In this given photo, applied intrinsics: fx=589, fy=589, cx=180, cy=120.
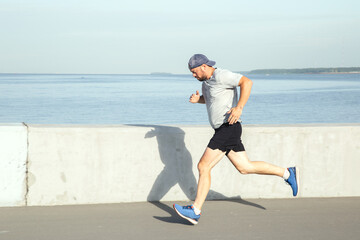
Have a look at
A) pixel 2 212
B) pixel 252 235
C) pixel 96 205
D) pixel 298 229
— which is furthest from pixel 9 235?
pixel 298 229

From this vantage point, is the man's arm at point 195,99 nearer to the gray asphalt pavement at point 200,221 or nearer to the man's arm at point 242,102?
the man's arm at point 242,102

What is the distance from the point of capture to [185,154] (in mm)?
6285

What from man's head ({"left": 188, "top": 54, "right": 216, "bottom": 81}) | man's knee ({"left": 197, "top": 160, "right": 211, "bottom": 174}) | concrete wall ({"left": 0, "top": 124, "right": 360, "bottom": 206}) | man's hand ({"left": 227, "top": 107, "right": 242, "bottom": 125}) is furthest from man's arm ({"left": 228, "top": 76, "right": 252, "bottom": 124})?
concrete wall ({"left": 0, "top": 124, "right": 360, "bottom": 206})

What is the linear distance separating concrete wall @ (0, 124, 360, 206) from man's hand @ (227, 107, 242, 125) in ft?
3.90

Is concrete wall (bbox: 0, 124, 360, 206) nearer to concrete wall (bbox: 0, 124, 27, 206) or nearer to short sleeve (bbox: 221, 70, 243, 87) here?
concrete wall (bbox: 0, 124, 27, 206)

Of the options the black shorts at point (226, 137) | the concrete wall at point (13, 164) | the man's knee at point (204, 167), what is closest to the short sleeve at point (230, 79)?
the black shorts at point (226, 137)

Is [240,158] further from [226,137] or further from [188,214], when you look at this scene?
[188,214]

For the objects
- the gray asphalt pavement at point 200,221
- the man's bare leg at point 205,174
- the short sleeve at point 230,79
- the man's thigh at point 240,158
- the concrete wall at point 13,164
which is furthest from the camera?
the concrete wall at point 13,164

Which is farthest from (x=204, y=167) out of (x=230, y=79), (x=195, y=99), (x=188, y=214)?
(x=230, y=79)

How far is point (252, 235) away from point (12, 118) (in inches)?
1016

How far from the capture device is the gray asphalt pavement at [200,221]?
5020mm

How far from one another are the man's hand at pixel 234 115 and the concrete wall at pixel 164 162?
1189 millimetres

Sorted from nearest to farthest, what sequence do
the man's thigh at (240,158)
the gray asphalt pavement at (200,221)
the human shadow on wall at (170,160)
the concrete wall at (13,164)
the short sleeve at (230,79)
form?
the gray asphalt pavement at (200,221) → the short sleeve at (230,79) → the man's thigh at (240,158) → the concrete wall at (13,164) → the human shadow on wall at (170,160)

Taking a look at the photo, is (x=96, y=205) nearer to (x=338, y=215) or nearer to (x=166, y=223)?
(x=166, y=223)
